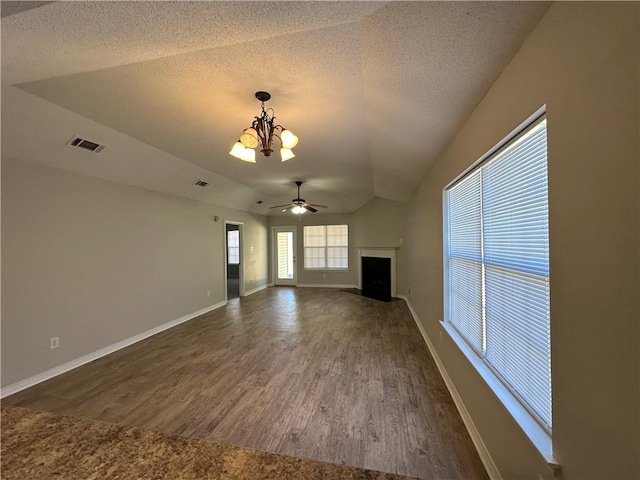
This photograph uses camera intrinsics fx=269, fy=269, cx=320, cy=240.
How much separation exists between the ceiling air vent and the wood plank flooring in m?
2.58

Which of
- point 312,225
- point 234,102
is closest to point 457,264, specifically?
point 234,102

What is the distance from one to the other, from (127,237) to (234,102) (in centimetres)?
305

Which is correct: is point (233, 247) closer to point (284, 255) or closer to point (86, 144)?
point (284, 255)

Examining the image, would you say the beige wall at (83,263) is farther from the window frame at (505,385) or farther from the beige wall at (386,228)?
the beige wall at (386,228)

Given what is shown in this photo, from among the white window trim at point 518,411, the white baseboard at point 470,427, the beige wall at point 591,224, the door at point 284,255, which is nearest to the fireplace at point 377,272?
the door at point 284,255

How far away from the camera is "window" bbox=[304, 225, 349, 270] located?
8609 millimetres

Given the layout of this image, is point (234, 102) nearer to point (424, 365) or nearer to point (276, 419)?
point (276, 419)

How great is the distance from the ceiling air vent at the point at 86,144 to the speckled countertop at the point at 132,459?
2629 millimetres

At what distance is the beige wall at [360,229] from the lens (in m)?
7.09

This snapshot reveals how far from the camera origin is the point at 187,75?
6.23 feet

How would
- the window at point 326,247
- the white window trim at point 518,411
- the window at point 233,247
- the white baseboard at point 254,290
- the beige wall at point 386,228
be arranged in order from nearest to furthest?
the white window trim at point 518,411, the beige wall at point 386,228, the white baseboard at point 254,290, the window at point 326,247, the window at point 233,247

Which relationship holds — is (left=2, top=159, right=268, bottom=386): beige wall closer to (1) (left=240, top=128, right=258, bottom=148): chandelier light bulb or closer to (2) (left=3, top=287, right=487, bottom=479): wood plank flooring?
(2) (left=3, top=287, right=487, bottom=479): wood plank flooring

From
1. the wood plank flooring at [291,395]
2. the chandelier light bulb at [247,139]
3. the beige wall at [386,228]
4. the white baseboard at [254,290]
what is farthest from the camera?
the white baseboard at [254,290]

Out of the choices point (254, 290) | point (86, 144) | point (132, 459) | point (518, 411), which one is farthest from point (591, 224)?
point (254, 290)
